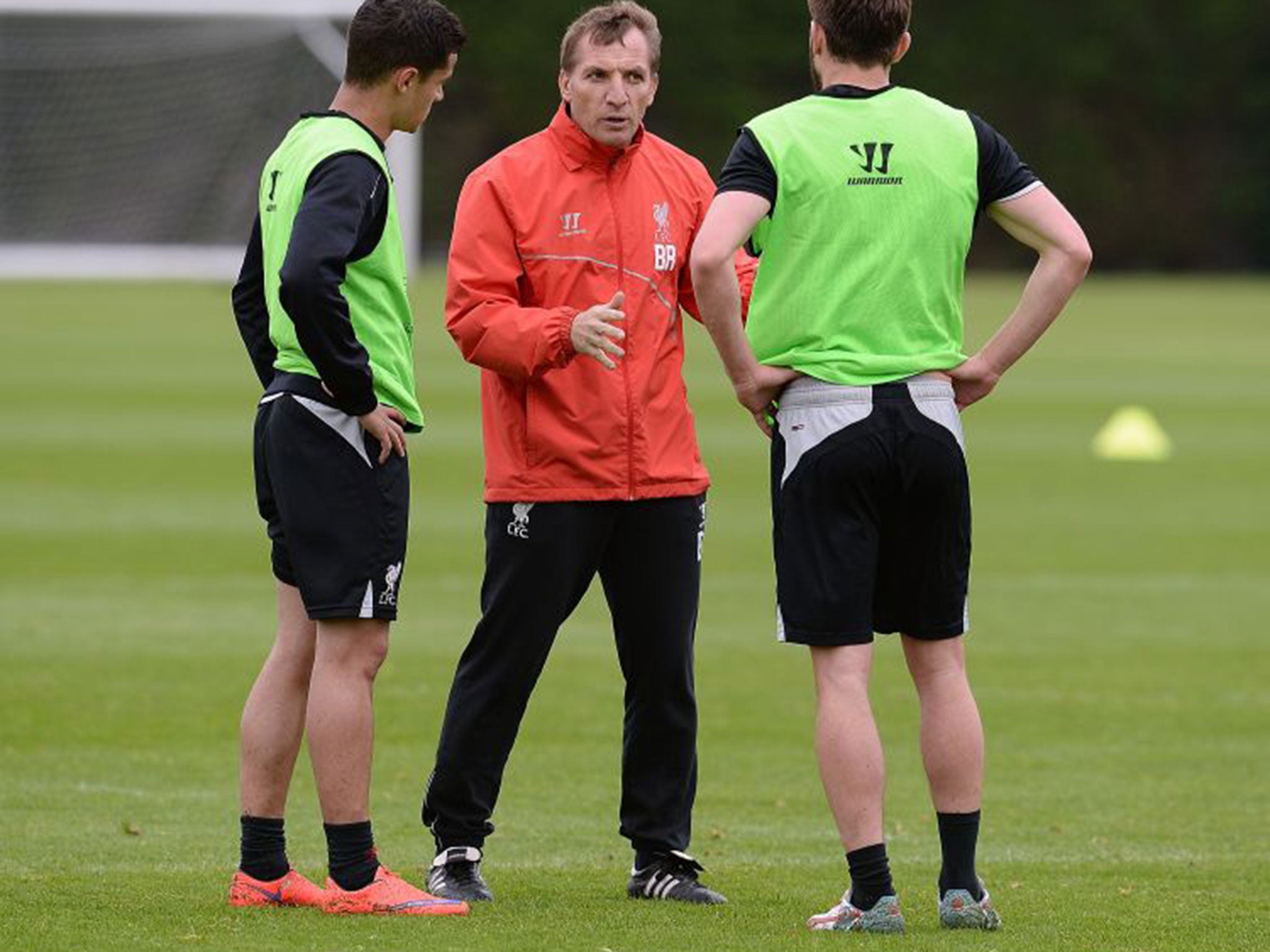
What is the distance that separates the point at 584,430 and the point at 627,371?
0.18 metres

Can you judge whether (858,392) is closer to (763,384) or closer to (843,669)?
(763,384)

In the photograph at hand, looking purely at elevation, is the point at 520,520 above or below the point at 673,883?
above

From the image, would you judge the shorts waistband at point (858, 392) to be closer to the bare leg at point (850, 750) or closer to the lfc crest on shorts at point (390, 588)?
the bare leg at point (850, 750)

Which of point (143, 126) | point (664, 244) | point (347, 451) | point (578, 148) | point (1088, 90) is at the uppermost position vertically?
point (1088, 90)

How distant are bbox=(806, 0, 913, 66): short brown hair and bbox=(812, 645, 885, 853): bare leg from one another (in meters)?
1.37

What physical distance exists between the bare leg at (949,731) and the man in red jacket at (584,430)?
76 centimetres

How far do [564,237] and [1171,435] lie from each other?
1857cm

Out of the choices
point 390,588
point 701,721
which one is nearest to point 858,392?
point 390,588

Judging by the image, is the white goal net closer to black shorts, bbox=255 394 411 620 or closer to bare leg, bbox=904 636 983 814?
black shorts, bbox=255 394 411 620

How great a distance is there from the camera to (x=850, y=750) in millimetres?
5996

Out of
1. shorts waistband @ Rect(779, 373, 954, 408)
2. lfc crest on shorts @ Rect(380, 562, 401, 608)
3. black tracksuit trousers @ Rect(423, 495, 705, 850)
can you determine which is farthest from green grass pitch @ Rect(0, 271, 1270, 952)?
shorts waistband @ Rect(779, 373, 954, 408)

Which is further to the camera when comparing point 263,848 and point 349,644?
point 263,848

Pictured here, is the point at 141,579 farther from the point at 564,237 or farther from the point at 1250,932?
the point at 1250,932

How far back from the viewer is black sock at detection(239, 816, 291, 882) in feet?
20.7
